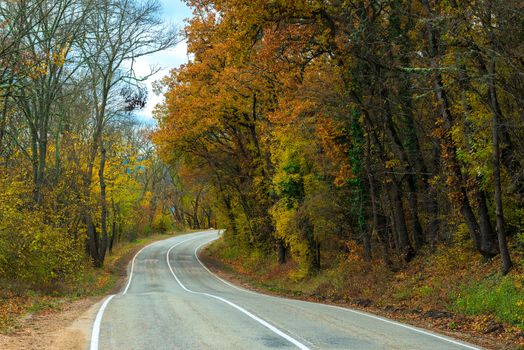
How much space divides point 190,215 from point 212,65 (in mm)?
59545

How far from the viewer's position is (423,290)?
15.9 metres

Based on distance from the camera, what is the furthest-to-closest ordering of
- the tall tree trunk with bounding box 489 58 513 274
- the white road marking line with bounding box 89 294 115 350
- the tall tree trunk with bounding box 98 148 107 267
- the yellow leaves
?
the tall tree trunk with bounding box 98 148 107 267 < the yellow leaves < the tall tree trunk with bounding box 489 58 513 274 < the white road marking line with bounding box 89 294 115 350

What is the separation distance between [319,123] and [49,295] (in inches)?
494

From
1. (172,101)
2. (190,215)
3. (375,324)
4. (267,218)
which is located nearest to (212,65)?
(172,101)

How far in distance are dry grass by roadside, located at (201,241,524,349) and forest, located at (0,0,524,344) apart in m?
0.22

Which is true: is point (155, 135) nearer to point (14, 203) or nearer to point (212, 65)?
point (212, 65)

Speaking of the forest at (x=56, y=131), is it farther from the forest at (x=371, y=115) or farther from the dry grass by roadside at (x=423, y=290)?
the dry grass by roadside at (x=423, y=290)

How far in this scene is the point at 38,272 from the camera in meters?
19.8

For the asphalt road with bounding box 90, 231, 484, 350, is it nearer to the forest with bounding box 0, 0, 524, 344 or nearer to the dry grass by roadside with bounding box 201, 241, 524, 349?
the dry grass by roadside with bounding box 201, 241, 524, 349

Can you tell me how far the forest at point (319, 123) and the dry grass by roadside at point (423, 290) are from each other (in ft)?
0.71

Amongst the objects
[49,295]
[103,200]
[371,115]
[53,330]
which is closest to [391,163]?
[371,115]

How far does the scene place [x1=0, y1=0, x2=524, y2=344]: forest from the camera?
46.4 feet

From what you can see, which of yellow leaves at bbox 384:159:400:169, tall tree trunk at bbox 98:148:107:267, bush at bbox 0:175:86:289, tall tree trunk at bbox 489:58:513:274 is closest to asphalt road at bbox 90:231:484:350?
tall tree trunk at bbox 489:58:513:274

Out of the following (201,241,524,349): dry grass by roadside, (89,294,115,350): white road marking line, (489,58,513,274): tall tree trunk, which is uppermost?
(489,58,513,274): tall tree trunk
